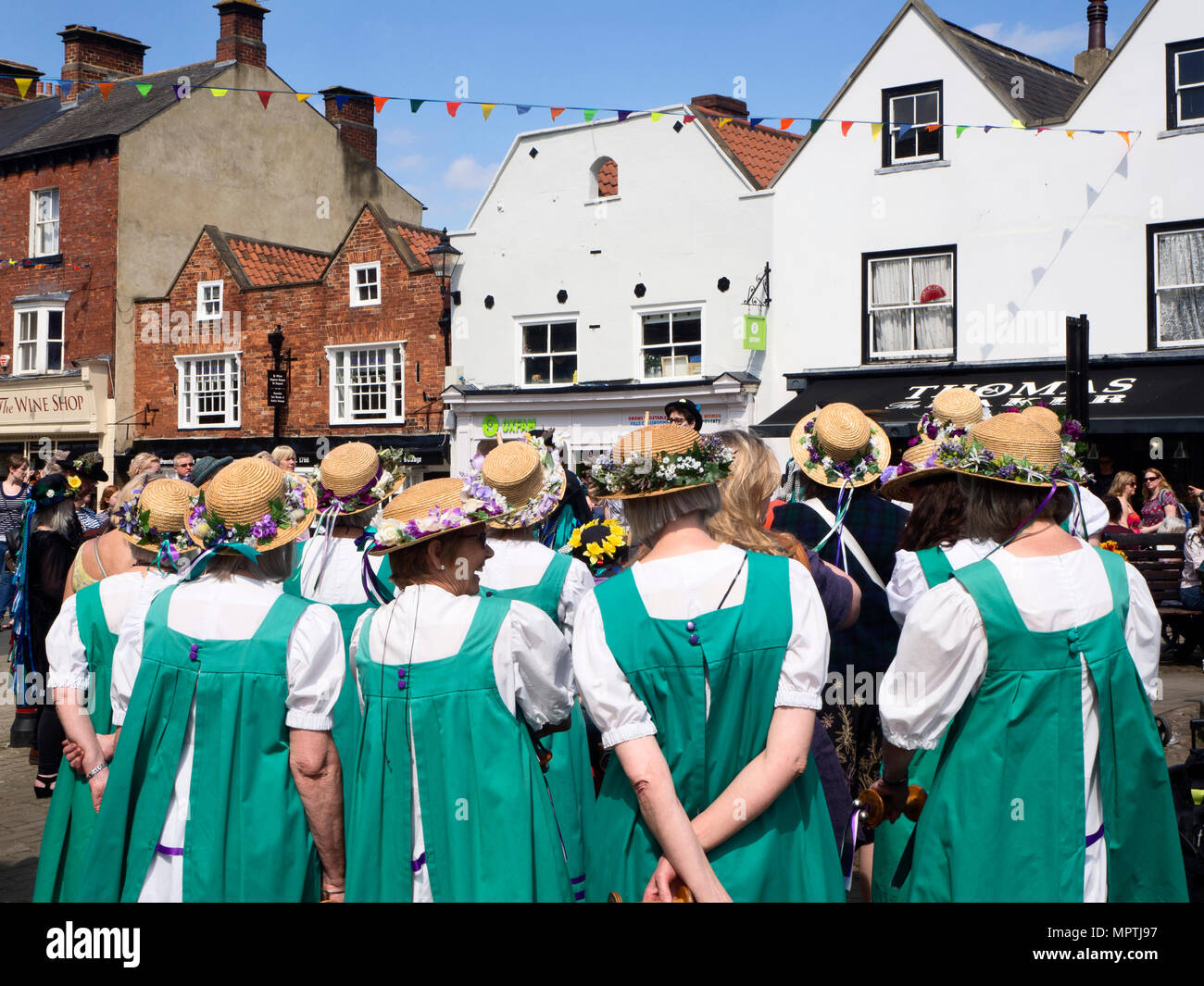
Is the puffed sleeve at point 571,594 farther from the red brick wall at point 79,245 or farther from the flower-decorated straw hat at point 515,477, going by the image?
the red brick wall at point 79,245

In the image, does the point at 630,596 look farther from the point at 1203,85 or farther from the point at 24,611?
the point at 1203,85

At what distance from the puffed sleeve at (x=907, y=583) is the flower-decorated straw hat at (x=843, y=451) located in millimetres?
855

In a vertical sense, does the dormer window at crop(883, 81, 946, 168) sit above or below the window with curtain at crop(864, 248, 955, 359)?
above

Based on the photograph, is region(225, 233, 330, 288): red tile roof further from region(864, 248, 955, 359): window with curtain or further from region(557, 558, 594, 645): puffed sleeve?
region(557, 558, 594, 645): puffed sleeve

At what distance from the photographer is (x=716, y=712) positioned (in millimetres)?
2750

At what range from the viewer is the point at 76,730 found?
3812mm

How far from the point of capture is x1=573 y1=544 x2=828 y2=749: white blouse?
107 inches

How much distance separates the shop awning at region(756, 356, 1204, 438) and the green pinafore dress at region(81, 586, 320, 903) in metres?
12.9

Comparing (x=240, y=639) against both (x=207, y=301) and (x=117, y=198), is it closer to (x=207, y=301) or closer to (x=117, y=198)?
(x=207, y=301)

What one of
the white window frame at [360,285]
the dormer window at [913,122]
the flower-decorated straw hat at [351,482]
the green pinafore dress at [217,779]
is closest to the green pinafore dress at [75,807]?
the green pinafore dress at [217,779]

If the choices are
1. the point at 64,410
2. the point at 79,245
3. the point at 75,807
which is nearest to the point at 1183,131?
the point at 75,807

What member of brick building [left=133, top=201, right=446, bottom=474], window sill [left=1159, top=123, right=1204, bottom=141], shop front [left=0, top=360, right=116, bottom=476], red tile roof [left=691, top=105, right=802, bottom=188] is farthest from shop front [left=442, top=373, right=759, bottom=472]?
shop front [left=0, top=360, right=116, bottom=476]
